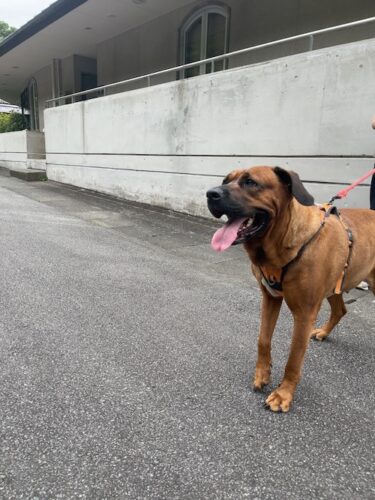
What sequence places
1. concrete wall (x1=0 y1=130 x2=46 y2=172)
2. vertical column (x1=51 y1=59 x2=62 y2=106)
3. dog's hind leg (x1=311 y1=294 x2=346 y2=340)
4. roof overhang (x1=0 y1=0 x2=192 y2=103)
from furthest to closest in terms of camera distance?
vertical column (x1=51 y1=59 x2=62 y2=106)
concrete wall (x1=0 y1=130 x2=46 y2=172)
roof overhang (x1=0 y1=0 x2=192 y2=103)
dog's hind leg (x1=311 y1=294 x2=346 y2=340)

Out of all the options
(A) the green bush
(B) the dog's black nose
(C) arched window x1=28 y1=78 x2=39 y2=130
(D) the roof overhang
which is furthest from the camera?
(A) the green bush

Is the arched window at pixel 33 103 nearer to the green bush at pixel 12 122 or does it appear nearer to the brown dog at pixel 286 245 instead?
the green bush at pixel 12 122

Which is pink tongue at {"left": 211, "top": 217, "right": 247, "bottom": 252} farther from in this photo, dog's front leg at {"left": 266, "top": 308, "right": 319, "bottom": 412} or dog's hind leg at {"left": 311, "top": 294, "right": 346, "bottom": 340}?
dog's hind leg at {"left": 311, "top": 294, "right": 346, "bottom": 340}

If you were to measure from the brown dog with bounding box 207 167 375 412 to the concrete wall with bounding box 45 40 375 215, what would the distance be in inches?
147

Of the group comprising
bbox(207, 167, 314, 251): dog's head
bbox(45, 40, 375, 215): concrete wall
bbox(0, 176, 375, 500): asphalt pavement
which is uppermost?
bbox(45, 40, 375, 215): concrete wall

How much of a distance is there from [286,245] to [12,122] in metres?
28.8

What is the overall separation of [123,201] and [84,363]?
8.62 meters

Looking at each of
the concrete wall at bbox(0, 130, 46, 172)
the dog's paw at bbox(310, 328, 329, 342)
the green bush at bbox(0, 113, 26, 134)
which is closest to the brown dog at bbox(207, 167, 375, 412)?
the dog's paw at bbox(310, 328, 329, 342)

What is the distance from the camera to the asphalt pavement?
6.07 feet

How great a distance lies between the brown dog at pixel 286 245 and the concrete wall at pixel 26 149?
52.3ft

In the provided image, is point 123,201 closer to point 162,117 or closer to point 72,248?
point 162,117

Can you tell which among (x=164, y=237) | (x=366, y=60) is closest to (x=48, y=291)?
(x=164, y=237)

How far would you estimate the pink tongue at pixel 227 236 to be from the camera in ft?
7.00

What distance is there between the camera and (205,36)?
11070 millimetres
